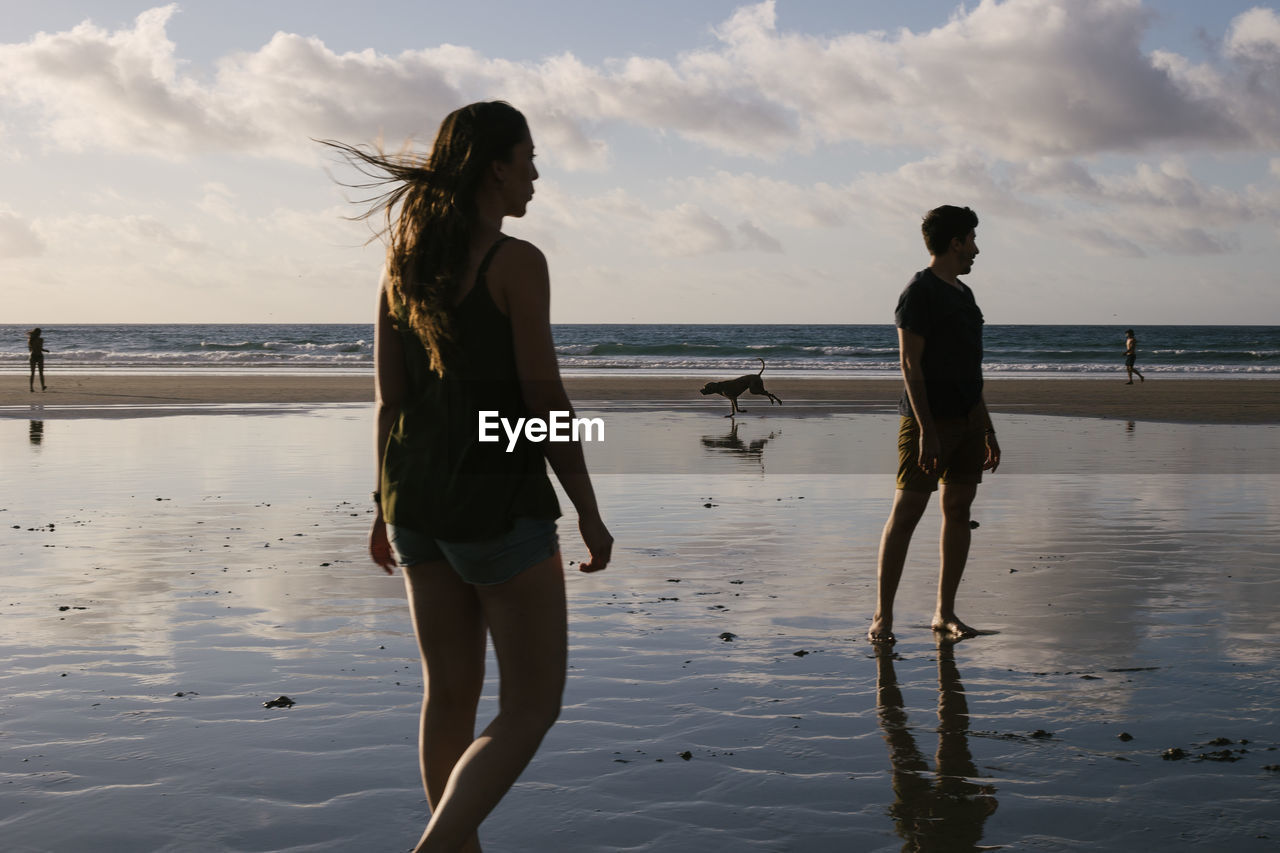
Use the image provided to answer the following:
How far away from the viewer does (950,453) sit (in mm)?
5590

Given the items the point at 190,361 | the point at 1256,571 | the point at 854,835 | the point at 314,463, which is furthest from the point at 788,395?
the point at 190,361

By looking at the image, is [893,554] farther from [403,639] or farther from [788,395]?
[788,395]

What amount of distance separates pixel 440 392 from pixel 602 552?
0.51 m

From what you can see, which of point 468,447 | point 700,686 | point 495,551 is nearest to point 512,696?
point 495,551

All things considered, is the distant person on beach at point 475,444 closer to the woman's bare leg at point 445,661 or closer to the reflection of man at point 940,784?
the woman's bare leg at point 445,661

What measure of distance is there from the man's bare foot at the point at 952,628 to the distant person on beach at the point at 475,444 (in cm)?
327

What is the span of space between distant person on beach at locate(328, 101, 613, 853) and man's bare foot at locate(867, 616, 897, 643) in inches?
120

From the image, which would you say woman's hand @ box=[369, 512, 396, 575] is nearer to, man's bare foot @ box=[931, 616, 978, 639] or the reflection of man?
the reflection of man

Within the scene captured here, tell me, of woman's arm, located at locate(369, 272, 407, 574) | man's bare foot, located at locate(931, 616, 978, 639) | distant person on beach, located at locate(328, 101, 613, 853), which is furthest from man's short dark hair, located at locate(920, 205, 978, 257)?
woman's arm, located at locate(369, 272, 407, 574)

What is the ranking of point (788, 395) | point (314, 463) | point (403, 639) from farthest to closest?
point (788, 395), point (314, 463), point (403, 639)

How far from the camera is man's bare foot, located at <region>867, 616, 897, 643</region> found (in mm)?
5395

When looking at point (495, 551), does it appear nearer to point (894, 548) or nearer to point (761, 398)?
point (894, 548)

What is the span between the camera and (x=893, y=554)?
219 inches

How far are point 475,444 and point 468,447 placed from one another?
0.05 feet
